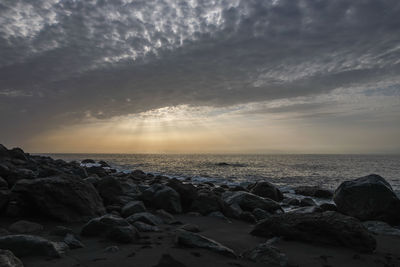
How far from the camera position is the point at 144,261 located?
13.6ft

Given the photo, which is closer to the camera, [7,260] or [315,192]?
[7,260]

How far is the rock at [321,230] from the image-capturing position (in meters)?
5.59

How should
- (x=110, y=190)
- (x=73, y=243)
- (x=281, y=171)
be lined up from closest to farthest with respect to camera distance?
1. (x=73, y=243)
2. (x=110, y=190)
3. (x=281, y=171)

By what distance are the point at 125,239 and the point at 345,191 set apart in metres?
9.35

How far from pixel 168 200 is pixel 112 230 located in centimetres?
450

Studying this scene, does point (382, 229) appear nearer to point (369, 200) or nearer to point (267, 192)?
point (369, 200)

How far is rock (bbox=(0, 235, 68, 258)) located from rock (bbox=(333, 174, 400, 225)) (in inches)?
409

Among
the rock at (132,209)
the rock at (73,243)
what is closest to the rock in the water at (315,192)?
the rock at (132,209)

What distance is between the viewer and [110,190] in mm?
10508

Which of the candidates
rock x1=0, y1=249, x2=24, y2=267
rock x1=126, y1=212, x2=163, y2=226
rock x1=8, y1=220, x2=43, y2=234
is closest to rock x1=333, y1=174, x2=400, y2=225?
rock x1=126, y1=212, x2=163, y2=226

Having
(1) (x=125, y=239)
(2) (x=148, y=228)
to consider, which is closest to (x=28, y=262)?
(1) (x=125, y=239)

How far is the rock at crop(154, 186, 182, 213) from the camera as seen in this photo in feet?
31.7

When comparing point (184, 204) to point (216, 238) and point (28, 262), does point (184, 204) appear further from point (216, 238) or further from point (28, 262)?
point (28, 262)

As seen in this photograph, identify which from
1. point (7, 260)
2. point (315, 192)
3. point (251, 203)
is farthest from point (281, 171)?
point (7, 260)
